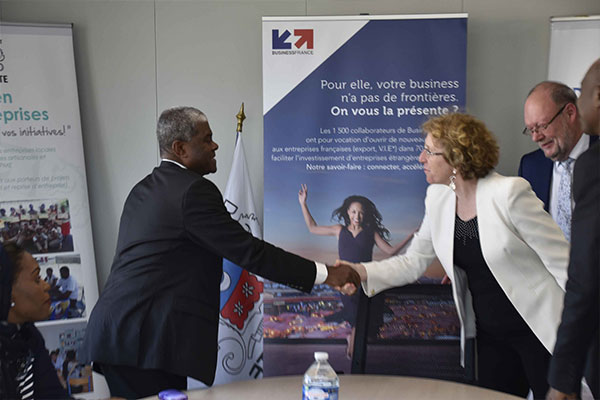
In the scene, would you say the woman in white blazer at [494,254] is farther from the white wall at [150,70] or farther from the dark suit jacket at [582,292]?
the white wall at [150,70]

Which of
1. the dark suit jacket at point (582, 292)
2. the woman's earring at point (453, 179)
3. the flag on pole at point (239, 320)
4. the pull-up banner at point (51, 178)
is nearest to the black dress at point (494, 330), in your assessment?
the woman's earring at point (453, 179)

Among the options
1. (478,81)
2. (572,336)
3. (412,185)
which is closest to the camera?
(572,336)

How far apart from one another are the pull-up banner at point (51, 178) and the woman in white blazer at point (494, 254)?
230 cm

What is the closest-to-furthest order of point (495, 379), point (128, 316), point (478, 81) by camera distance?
point (128, 316), point (495, 379), point (478, 81)

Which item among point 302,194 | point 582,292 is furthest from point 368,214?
point 582,292

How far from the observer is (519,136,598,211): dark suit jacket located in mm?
3615

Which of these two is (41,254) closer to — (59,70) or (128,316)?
(59,70)

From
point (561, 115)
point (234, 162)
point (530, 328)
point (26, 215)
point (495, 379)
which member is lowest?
point (495, 379)

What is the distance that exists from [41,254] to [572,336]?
3245mm

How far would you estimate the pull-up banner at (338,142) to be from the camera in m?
3.87

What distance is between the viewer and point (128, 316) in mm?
2643

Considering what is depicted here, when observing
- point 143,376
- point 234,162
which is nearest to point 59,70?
point 234,162

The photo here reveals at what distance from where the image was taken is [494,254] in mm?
2730

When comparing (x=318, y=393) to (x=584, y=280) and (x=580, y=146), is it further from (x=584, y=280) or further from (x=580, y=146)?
(x=580, y=146)
